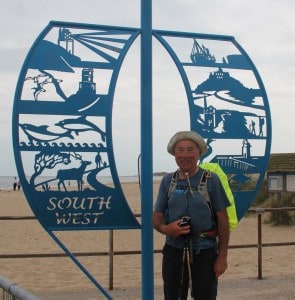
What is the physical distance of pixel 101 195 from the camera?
12.8 ft

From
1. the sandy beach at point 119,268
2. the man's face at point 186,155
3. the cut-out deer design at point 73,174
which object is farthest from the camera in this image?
the sandy beach at point 119,268

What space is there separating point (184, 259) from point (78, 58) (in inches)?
63.9

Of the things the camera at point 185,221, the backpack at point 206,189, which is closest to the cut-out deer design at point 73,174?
the backpack at point 206,189

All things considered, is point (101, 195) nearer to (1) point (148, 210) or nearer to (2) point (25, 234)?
(1) point (148, 210)

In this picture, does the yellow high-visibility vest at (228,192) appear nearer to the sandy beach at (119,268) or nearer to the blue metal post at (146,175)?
the blue metal post at (146,175)

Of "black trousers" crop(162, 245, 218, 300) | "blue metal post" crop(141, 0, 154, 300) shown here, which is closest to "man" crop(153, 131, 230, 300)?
"black trousers" crop(162, 245, 218, 300)

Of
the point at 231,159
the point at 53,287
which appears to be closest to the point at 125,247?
the point at 53,287

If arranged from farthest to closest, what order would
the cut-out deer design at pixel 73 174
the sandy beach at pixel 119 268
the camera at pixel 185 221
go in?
the sandy beach at pixel 119 268 → the cut-out deer design at pixel 73 174 → the camera at pixel 185 221

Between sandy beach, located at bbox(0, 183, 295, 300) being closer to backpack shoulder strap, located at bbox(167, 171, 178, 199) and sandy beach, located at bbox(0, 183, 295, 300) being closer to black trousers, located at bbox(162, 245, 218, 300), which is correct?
black trousers, located at bbox(162, 245, 218, 300)

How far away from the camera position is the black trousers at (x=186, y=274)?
3.04m

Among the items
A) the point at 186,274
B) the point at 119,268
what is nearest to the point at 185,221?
the point at 186,274

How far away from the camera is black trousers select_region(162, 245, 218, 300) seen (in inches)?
120

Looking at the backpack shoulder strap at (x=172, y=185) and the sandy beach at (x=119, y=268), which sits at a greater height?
the backpack shoulder strap at (x=172, y=185)

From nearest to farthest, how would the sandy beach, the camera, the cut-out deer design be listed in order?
the camera → the cut-out deer design → the sandy beach
